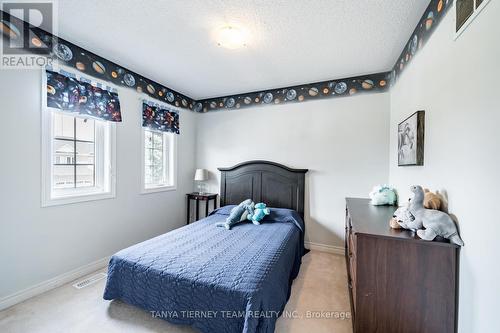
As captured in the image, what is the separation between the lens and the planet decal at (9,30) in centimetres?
174

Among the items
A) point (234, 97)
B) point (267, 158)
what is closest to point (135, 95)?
point (234, 97)

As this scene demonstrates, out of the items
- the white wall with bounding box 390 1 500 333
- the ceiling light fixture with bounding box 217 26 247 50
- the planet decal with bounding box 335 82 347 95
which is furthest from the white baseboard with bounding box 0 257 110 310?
the planet decal with bounding box 335 82 347 95

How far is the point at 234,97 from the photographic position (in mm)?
3719

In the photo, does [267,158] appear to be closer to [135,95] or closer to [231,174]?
[231,174]

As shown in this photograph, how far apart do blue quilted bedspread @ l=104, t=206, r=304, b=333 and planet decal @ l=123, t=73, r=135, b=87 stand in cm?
208

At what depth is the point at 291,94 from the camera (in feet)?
10.8

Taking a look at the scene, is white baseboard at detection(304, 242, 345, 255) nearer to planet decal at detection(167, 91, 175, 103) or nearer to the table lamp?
the table lamp

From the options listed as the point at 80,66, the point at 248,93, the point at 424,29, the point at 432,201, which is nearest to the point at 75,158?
the point at 80,66

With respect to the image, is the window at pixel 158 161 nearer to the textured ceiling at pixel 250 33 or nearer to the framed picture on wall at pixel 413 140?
the textured ceiling at pixel 250 33

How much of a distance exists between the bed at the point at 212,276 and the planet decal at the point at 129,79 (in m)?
2.06

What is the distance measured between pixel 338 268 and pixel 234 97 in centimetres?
306

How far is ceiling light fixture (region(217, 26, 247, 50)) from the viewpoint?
1.90 m

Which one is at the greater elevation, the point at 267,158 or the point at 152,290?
the point at 267,158

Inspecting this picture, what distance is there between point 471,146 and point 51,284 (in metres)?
3.51
